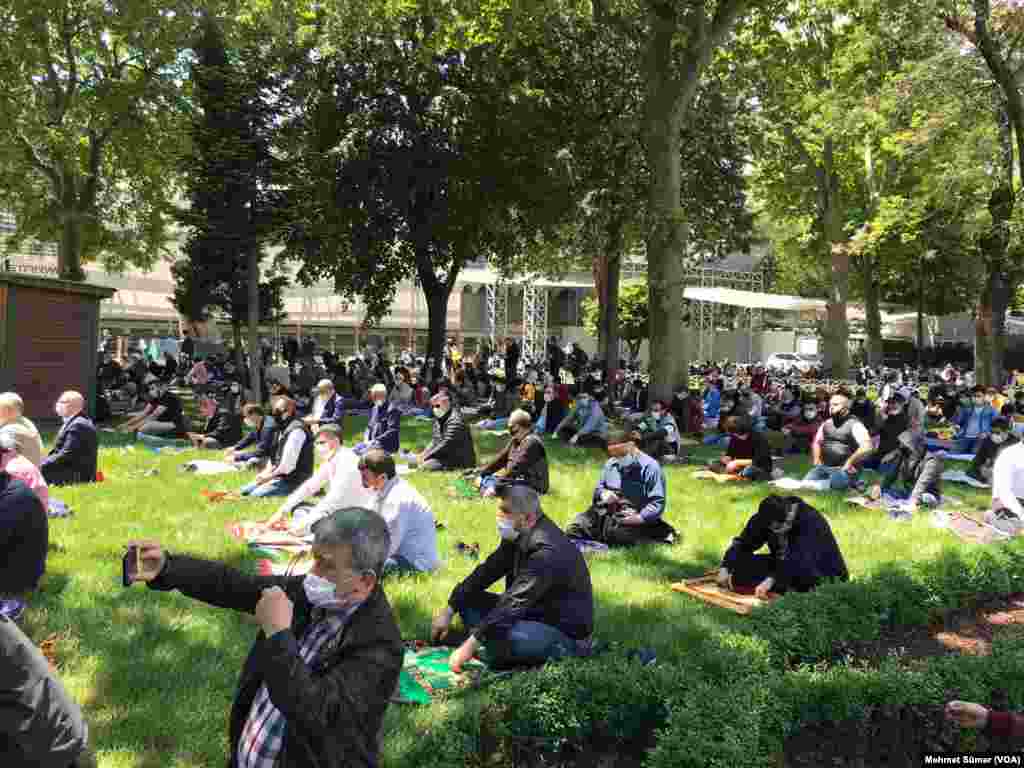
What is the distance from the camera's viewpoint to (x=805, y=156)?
107 ft

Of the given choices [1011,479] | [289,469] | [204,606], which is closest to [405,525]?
[204,606]

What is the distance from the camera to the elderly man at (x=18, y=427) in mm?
7207

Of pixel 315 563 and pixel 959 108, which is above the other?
pixel 959 108

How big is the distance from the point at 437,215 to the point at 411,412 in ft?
16.7

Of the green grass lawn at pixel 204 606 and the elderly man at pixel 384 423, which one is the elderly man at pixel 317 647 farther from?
the elderly man at pixel 384 423

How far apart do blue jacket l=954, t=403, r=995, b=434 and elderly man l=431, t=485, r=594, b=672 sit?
37.5 feet

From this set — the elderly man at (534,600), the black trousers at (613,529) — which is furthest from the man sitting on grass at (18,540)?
the black trousers at (613,529)

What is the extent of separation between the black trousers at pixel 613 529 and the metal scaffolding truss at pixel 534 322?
28163 millimetres

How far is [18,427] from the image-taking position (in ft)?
23.8

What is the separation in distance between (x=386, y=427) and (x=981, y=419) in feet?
33.1

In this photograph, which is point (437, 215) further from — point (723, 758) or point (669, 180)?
point (723, 758)

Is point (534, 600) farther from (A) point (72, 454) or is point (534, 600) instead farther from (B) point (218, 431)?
(B) point (218, 431)

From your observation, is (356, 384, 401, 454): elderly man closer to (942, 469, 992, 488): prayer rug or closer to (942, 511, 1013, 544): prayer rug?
(942, 511, 1013, 544): prayer rug

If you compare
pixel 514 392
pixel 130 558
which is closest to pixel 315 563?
pixel 130 558
